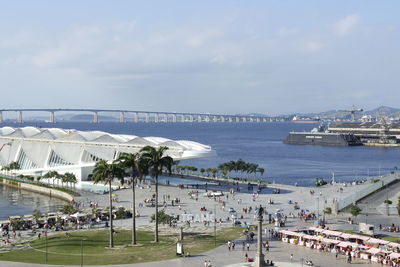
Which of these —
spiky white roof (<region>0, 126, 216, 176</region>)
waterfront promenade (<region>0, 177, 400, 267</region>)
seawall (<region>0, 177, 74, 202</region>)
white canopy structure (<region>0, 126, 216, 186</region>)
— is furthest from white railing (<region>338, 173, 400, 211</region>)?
seawall (<region>0, 177, 74, 202</region>)

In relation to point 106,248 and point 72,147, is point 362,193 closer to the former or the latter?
point 106,248

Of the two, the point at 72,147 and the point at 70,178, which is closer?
the point at 70,178

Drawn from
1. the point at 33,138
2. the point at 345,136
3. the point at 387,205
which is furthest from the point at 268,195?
the point at 345,136

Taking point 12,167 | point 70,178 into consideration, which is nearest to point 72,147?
point 12,167

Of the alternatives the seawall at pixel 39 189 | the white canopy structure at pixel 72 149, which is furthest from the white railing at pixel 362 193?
the seawall at pixel 39 189

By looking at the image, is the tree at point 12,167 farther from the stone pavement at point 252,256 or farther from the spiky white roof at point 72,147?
the stone pavement at point 252,256

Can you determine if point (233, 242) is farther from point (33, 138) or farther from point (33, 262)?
point (33, 138)
